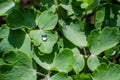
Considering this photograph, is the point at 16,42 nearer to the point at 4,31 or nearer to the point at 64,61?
the point at 4,31

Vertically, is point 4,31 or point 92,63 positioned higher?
point 4,31

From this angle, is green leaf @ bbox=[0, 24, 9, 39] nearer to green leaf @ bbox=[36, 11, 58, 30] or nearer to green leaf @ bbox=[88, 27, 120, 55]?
green leaf @ bbox=[36, 11, 58, 30]

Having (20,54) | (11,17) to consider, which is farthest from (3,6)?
(20,54)

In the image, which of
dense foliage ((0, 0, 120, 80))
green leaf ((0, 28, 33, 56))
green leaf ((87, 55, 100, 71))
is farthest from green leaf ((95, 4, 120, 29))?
green leaf ((0, 28, 33, 56))

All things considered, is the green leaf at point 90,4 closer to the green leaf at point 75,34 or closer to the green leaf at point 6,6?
the green leaf at point 75,34

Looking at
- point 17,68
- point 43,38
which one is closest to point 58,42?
point 43,38

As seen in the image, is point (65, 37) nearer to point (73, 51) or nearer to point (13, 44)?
point (73, 51)

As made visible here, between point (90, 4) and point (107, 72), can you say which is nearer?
point (107, 72)
